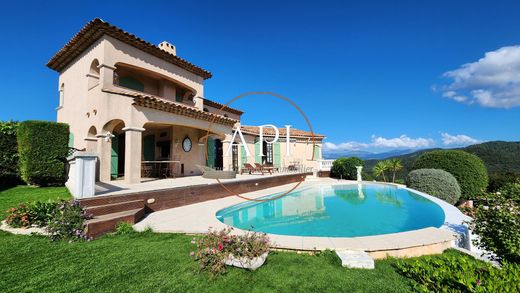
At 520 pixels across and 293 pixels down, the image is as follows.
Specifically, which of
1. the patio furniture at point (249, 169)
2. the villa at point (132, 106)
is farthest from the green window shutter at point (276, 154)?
the villa at point (132, 106)

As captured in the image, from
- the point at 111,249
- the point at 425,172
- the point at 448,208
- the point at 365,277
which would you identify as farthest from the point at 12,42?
the point at 425,172

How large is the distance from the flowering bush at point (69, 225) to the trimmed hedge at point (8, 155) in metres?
7.70

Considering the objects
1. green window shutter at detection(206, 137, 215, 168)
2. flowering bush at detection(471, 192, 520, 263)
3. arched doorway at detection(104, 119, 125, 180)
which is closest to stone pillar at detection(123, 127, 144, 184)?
arched doorway at detection(104, 119, 125, 180)

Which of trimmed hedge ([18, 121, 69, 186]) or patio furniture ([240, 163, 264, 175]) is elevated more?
trimmed hedge ([18, 121, 69, 186])

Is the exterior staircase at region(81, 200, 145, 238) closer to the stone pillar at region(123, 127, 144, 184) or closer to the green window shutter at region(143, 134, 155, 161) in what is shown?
the stone pillar at region(123, 127, 144, 184)

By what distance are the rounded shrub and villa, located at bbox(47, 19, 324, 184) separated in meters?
9.57

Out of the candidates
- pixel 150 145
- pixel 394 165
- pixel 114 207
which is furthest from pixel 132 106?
pixel 394 165

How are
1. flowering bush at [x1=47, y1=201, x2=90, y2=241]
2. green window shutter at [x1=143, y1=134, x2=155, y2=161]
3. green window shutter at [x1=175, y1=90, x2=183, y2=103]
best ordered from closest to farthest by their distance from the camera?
flowering bush at [x1=47, y1=201, x2=90, y2=241] < green window shutter at [x1=143, y1=134, x2=155, y2=161] < green window shutter at [x1=175, y1=90, x2=183, y2=103]

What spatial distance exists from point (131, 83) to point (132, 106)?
416 centimetres

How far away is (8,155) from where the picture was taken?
970 cm

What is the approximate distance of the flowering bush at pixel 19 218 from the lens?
207 inches

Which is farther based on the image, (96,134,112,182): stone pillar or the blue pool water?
(96,134,112,182): stone pillar

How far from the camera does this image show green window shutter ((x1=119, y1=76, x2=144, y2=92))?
12.3 metres

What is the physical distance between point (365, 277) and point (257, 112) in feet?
25.6
